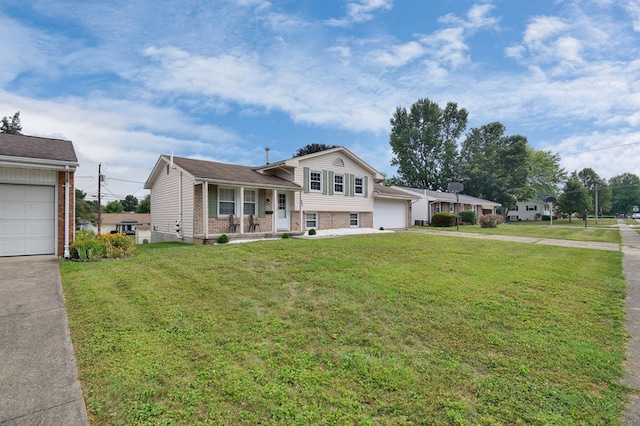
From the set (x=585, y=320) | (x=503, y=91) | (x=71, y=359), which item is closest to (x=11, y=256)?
(x=71, y=359)

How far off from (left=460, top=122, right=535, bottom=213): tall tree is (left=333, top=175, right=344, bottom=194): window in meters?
32.8

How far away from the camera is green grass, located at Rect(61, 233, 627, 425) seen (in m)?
2.50

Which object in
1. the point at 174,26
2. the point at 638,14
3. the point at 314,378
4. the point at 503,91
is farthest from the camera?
the point at 503,91

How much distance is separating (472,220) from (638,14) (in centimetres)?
2300

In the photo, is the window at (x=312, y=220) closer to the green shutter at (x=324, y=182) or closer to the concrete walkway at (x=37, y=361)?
the green shutter at (x=324, y=182)

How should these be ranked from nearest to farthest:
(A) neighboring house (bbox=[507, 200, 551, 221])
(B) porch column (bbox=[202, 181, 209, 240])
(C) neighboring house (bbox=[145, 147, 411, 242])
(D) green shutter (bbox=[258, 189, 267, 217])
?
(B) porch column (bbox=[202, 181, 209, 240]) → (C) neighboring house (bbox=[145, 147, 411, 242]) → (D) green shutter (bbox=[258, 189, 267, 217]) → (A) neighboring house (bbox=[507, 200, 551, 221])

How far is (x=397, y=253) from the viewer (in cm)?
916

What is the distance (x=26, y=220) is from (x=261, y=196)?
29.7 feet

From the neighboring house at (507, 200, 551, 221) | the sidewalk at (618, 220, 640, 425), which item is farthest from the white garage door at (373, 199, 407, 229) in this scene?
the neighboring house at (507, 200, 551, 221)

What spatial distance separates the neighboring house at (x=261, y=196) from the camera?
14.2 meters

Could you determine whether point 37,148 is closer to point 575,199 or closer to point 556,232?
point 556,232

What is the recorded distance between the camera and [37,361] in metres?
3.20

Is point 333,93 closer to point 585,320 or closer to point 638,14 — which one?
point 638,14

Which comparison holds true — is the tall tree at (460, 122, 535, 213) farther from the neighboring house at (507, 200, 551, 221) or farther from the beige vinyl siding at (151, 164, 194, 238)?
the beige vinyl siding at (151, 164, 194, 238)
